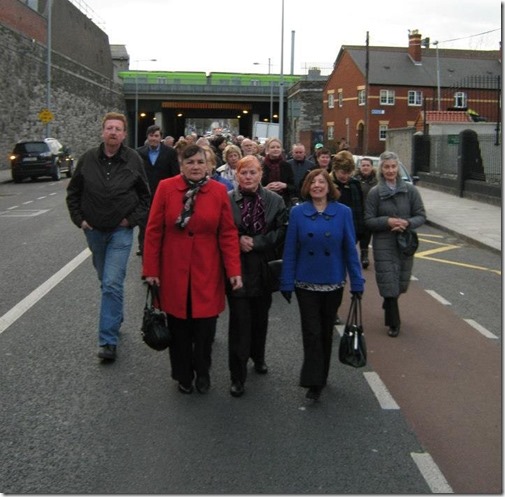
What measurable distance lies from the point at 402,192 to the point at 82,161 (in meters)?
3.10

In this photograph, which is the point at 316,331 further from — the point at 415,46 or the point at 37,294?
the point at 415,46

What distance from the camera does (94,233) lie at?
654cm

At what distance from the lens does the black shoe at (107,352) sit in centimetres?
633

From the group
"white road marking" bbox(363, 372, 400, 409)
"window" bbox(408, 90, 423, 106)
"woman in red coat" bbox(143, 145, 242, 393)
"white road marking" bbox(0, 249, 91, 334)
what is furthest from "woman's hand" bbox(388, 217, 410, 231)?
"window" bbox(408, 90, 423, 106)

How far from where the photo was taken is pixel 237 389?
18.3 feet

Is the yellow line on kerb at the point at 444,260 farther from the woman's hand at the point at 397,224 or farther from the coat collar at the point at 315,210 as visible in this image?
the coat collar at the point at 315,210

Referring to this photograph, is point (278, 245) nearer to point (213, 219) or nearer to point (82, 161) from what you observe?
point (213, 219)

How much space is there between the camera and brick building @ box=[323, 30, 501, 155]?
64000 millimetres

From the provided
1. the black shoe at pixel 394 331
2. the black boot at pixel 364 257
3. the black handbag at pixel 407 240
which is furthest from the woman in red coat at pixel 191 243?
the black boot at pixel 364 257

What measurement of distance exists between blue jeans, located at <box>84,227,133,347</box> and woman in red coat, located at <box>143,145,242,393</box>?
1025 mm

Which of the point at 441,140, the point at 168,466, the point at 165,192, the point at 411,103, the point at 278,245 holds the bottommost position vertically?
the point at 168,466

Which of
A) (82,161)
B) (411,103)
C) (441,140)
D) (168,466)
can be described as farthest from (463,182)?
(411,103)

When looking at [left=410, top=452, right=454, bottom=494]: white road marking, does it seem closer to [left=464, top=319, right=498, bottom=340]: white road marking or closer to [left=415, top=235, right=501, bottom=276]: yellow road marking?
[left=464, top=319, right=498, bottom=340]: white road marking

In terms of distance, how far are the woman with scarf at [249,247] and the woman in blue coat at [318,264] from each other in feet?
0.50
